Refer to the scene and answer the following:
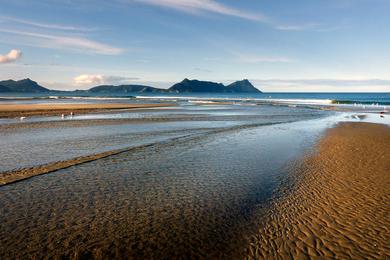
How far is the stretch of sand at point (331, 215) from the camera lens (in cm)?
708

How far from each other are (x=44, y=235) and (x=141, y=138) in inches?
609

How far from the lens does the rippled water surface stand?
23.3ft

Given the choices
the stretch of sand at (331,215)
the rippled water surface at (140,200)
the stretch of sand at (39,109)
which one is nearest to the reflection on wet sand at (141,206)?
the rippled water surface at (140,200)

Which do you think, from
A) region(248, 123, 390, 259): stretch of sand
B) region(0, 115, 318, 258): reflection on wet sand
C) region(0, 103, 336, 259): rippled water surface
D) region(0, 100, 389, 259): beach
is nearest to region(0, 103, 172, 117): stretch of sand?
region(0, 103, 336, 259): rippled water surface

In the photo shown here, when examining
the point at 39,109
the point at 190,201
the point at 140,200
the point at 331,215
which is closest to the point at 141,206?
the point at 140,200

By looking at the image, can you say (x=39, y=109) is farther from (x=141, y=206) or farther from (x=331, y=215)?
(x=331, y=215)

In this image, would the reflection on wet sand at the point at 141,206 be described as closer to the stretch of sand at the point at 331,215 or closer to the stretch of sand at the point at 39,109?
the stretch of sand at the point at 331,215

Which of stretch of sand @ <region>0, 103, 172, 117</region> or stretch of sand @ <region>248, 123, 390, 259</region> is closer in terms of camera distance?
stretch of sand @ <region>248, 123, 390, 259</region>

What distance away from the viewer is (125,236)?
7.54m

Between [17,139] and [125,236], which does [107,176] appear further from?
[17,139]

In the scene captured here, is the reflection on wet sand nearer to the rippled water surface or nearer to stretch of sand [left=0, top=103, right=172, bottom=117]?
the rippled water surface

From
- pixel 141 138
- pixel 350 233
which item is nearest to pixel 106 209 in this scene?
pixel 350 233

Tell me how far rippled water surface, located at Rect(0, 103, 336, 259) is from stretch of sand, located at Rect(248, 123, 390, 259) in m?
0.82

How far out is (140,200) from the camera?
10.1 meters
